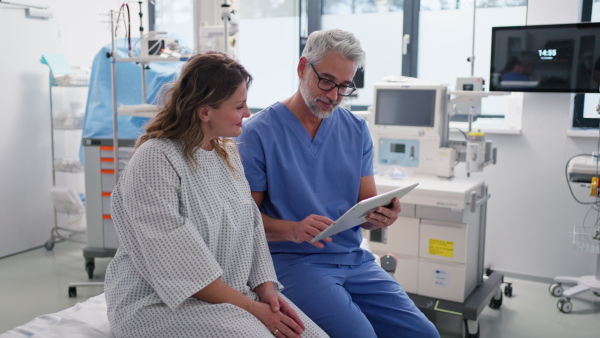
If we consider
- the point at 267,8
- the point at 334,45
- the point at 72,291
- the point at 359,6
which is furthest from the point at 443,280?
the point at 267,8

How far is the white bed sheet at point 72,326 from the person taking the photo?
1.57m

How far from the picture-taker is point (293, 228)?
69.6 inches

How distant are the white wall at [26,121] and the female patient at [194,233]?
310 cm

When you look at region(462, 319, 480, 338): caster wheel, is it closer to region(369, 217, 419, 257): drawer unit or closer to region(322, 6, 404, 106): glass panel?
region(369, 217, 419, 257): drawer unit

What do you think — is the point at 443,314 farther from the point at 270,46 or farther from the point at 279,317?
the point at 270,46

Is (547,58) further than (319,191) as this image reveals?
Yes

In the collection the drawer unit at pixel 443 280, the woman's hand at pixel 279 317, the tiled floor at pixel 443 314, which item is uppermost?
the woman's hand at pixel 279 317

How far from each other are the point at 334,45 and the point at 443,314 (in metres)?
1.93

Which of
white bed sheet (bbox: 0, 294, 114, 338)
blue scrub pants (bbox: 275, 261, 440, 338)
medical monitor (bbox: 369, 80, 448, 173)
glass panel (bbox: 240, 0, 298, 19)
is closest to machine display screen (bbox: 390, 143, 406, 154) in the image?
medical monitor (bbox: 369, 80, 448, 173)

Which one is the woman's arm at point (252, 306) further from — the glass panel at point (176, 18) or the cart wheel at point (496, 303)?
the glass panel at point (176, 18)

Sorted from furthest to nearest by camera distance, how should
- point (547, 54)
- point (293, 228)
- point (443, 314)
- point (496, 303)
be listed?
point (547, 54), point (496, 303), point (443, 314), point (293, 228)

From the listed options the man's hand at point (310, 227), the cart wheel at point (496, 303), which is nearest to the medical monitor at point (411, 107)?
the cart wheel at point (496, 303)

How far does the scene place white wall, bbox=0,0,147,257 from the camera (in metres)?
4.17

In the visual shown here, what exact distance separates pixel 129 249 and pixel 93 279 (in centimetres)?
245
